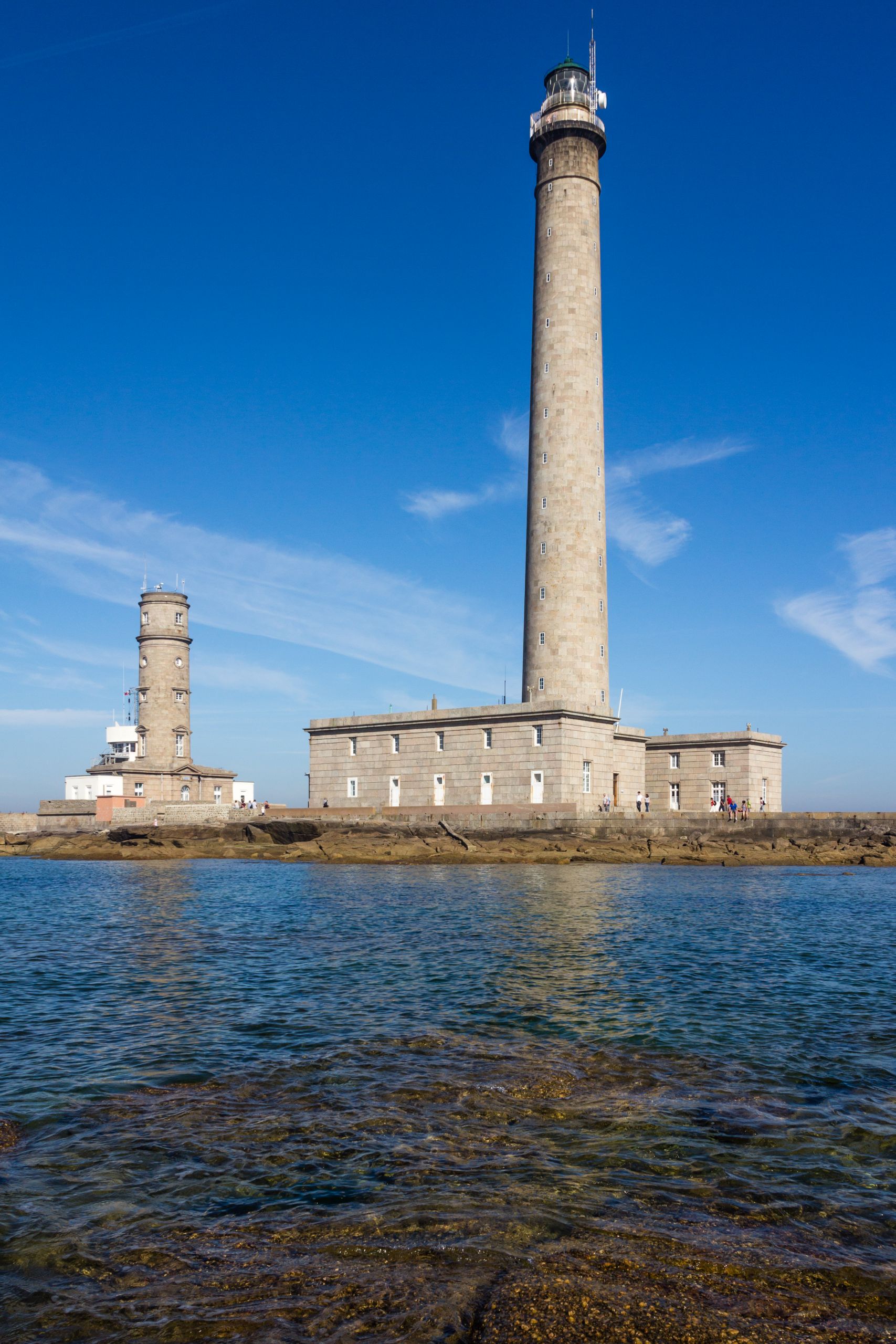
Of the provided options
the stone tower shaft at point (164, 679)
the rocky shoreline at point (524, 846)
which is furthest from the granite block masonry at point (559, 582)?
the stone tower shaft at point (164, 679)

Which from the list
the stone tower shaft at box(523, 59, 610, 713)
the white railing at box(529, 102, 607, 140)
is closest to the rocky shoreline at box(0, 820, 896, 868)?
the stone tower shaft at box(523, 59, 610, 713)

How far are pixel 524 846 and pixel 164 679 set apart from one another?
45605 millimetres

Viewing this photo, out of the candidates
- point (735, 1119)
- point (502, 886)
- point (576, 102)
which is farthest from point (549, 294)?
point (735, 1119)

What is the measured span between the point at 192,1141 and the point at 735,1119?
474 centimetres

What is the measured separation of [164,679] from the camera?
8112 centimetres

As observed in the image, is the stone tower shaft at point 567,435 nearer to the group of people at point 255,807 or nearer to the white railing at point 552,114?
the white railing at point 552,114

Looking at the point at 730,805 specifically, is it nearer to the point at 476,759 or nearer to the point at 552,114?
the point at 476,759

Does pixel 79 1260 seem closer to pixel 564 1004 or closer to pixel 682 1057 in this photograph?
pixel 682 1057

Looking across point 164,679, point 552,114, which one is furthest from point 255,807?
point 552,114

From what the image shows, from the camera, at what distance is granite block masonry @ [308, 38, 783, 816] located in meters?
51.4

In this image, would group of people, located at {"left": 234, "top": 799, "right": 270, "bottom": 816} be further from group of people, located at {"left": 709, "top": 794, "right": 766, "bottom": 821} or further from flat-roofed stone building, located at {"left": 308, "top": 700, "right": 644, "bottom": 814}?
group of people, located at {"left": 709, "top": 794, "right": 766, "bottom": 821}

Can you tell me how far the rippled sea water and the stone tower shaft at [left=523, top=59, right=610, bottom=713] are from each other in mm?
34167

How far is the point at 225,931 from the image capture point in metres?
22.3

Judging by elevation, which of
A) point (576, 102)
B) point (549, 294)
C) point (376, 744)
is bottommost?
A: point (376, 744)
